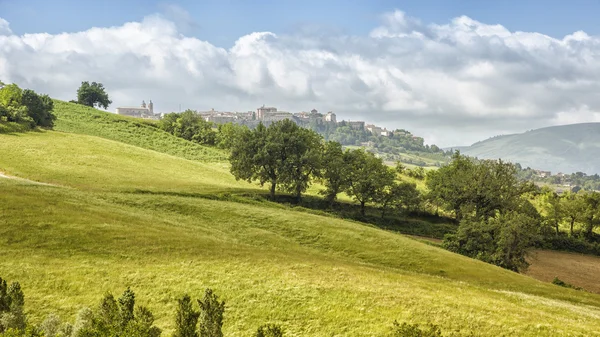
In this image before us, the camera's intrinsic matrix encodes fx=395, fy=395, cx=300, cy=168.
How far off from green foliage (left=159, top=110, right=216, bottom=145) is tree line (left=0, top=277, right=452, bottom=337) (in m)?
136

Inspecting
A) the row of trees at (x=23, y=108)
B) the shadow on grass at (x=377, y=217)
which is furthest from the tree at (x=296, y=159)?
the row of trees at (x=23, y=108)

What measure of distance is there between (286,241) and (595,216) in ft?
282

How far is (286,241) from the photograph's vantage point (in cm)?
4312

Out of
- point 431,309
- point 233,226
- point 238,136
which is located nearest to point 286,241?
point 233,226

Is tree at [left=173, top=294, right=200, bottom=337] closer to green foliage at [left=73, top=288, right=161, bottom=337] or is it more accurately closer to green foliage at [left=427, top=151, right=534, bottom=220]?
green foliage at [left=73, top=288, right=161, bottom=337]

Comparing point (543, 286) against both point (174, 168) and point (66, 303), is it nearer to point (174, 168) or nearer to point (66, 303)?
point (66, 303)

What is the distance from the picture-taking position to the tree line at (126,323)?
1551 cm

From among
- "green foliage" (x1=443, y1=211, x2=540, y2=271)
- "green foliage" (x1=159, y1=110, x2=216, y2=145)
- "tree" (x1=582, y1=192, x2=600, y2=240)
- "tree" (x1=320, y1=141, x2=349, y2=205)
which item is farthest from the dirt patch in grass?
"green foliage" (x1=159, y1=110, x2=216, y2=145)

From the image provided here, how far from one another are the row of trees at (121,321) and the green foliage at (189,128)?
135692mm

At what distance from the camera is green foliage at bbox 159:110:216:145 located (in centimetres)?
15162

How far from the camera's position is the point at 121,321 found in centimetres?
1691

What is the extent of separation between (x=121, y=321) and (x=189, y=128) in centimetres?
14503

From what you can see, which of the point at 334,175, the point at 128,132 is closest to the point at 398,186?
the point at 334,175

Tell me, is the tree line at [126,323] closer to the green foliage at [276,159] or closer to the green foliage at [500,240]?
the green foliage at [500,240]
